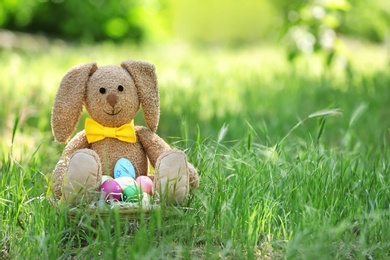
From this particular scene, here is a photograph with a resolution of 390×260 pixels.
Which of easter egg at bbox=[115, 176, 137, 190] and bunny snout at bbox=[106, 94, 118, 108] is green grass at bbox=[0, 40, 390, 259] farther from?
bunny snout at bbox=[106, 94, 118, 108]

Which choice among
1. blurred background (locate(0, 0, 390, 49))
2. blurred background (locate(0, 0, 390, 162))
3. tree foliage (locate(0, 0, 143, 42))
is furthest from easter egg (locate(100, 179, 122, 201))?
tree foliage (locate(0, 0, 143, 42))

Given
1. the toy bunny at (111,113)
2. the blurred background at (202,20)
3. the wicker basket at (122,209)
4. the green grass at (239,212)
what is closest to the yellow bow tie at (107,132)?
the toy bunny at (111,113)

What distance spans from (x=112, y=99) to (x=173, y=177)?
0.40 m

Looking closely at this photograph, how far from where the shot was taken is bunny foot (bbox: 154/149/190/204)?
7.80ft

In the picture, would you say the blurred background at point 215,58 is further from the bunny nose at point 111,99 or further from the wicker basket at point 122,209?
the wicker basket at point 122,209

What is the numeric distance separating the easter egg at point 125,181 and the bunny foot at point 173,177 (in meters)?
0.09

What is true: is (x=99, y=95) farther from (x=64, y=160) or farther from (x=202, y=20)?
(x=202, y=20)

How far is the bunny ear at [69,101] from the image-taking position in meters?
2.61

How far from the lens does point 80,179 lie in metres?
2.35

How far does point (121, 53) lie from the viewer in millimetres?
7836

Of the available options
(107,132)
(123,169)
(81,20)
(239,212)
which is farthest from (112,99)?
(81,20)

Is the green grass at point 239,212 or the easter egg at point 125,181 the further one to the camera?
the easter egg at point 125,181

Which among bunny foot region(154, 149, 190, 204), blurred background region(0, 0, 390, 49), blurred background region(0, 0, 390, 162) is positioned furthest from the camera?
blurred background region(0, 0, 390, 49)

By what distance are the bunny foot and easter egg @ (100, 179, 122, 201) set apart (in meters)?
0.12
